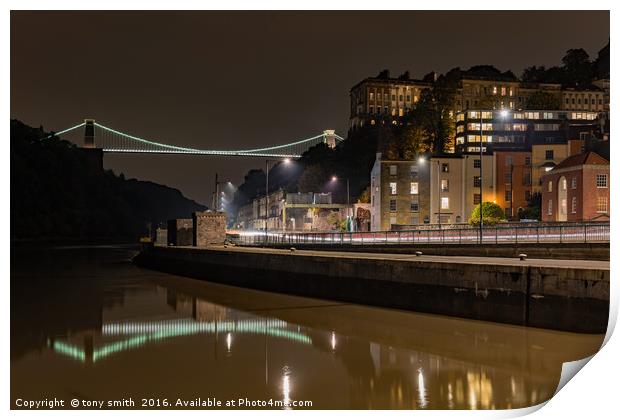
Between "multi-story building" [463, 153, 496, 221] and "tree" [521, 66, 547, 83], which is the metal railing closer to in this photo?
"multi-story building" [463, 153, 496, 221]

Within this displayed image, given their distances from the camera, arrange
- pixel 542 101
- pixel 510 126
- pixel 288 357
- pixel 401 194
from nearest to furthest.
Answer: pixel 288 357 → pixel 401 194 → pixel 510 126 → pixel 542 101

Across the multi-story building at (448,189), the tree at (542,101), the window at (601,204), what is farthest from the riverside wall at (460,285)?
the tree at (542,101)

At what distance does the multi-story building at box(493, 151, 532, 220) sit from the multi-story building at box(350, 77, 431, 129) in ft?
197

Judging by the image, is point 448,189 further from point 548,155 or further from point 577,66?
point 577,66

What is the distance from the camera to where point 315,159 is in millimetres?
106812

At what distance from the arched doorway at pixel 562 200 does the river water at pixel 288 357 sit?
26.2 m

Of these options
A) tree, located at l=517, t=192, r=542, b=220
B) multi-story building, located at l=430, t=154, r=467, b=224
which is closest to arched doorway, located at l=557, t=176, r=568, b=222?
tree, located at l=517, t=192, r=542, b=220

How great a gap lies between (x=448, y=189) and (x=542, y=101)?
40.5 m

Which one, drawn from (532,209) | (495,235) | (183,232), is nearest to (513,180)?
(532,209)

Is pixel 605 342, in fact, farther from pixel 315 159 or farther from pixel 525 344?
pixel 315 159

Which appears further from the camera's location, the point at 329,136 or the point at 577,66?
the point at 329,136

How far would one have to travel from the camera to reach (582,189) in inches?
1556

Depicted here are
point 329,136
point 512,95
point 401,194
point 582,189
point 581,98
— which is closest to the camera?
point 582,189

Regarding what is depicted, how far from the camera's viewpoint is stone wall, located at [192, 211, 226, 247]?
37.1 metres
